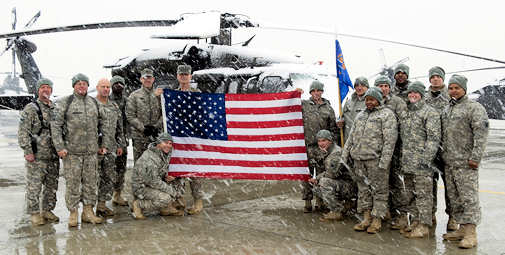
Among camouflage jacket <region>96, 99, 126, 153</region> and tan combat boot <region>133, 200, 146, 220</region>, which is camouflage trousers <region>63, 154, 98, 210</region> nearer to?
camouflage jacket <region>96, 99, 126, 153</region>

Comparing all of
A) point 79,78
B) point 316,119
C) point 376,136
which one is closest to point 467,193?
point 376,136

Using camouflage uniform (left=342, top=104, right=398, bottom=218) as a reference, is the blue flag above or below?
above

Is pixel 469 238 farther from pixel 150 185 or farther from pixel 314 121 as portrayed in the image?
pixel 150 185

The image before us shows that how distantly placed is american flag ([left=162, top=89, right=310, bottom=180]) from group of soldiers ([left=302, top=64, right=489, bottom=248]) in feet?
1.45

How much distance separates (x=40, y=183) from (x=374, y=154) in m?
3.78

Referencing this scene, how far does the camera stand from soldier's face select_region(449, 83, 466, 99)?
14.1 ft

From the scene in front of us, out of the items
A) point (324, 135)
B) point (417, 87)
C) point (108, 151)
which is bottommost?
point (108, 151)

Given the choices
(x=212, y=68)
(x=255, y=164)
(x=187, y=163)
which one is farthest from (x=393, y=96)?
(x=212, y=68)

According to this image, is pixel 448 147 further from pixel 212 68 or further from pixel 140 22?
pixel 140 22

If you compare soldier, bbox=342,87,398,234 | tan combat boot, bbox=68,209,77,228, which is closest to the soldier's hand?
tan combat boot, bbox=68,209,77,228

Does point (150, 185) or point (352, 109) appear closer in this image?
point (150, 185)

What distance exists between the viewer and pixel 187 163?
5.70 metres

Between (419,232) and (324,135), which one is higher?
(324,135)

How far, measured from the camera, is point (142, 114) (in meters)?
5.91
